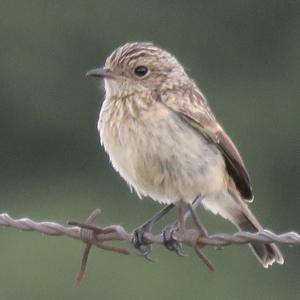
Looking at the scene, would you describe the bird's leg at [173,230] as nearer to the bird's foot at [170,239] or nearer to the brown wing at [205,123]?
the bird's foot at [170,239]

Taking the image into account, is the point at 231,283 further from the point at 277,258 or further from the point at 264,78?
the point at 277,258

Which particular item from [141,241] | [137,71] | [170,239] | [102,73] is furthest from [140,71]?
[170,239]

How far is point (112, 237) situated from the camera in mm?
8633

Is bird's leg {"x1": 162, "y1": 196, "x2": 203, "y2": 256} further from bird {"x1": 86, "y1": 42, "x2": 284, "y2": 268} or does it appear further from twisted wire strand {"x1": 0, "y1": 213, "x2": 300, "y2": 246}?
bird {"x1": 86, "y1": 42, "x2": 284, "y2": 268}

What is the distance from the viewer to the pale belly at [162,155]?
31.8 ft

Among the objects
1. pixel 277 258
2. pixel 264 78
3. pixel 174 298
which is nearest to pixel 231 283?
pixel 174 298

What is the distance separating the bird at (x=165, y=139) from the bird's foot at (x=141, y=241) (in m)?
0.02

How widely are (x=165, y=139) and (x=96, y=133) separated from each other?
67.0 ft

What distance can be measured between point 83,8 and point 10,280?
851 cm

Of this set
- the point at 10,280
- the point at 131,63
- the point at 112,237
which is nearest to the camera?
the point at 112,237

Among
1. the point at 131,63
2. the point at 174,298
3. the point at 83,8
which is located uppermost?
the point at 83,8

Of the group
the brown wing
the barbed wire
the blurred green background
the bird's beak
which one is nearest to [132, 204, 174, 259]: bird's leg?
the barbed wire

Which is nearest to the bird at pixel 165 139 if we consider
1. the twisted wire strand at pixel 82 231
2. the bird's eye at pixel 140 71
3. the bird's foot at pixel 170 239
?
the bird's eye at pixel 140 71

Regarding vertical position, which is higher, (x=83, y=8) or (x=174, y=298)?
(x=83, y=8)
